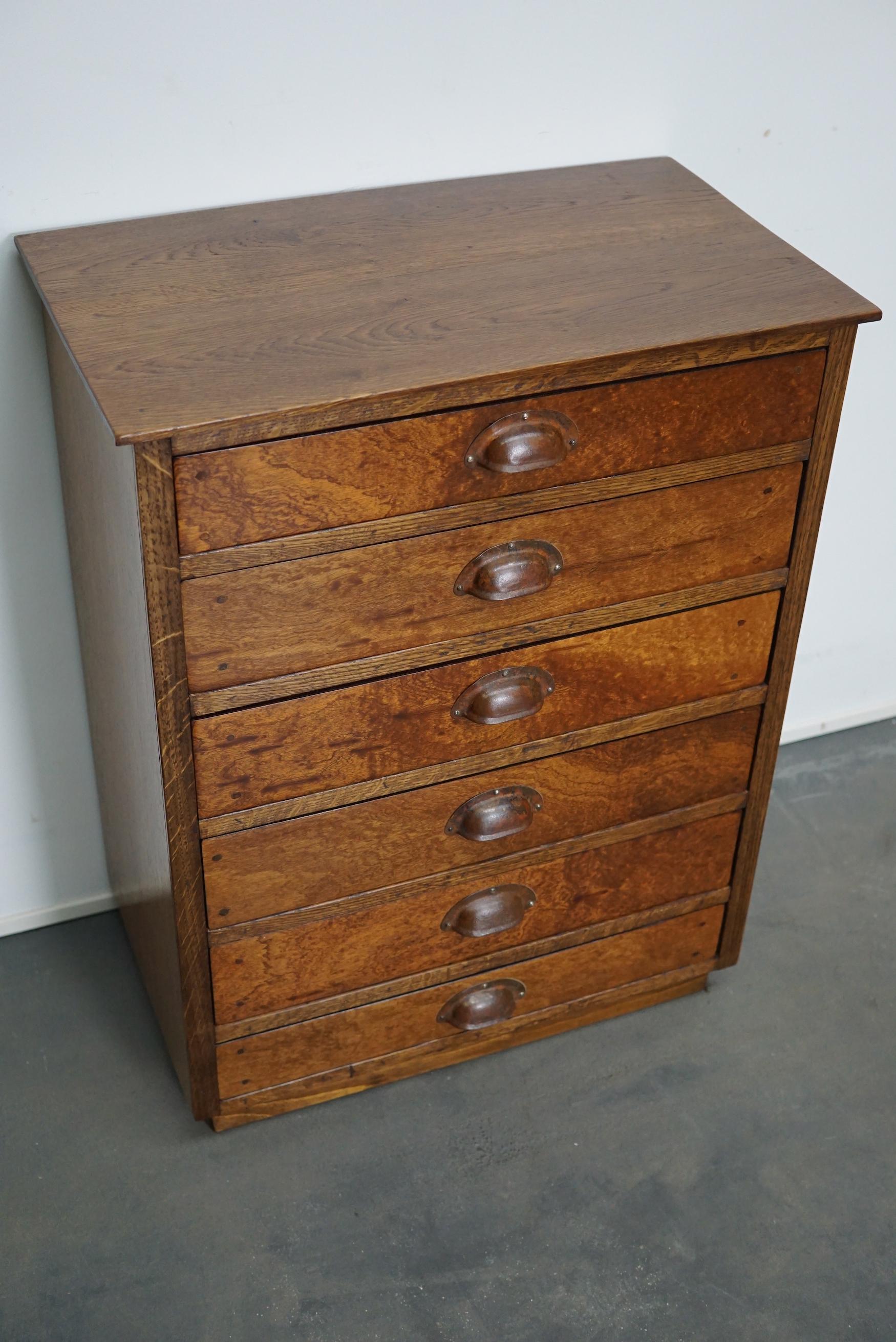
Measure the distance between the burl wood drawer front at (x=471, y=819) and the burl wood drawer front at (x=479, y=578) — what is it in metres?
0.23

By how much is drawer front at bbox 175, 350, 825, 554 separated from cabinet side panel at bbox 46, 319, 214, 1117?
3.8 inches

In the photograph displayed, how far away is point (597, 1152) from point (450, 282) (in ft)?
3.92

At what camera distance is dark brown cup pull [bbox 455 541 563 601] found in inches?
61.7

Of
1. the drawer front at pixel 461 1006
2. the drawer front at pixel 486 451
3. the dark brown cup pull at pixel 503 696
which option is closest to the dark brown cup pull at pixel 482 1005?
the drawer front at pixel 461 1006

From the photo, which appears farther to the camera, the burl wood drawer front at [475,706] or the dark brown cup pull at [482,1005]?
the dark brown cup pull at [482,1005]

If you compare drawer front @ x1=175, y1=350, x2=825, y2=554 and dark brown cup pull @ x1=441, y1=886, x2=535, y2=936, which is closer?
drawer front @ x1=175, y1=350, x2=825, y2=554

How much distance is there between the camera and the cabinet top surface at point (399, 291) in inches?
55.1

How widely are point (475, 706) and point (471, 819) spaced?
175 mm

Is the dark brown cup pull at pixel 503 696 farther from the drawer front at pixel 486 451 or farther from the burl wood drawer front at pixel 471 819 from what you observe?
the drawer front at pixel 486 451

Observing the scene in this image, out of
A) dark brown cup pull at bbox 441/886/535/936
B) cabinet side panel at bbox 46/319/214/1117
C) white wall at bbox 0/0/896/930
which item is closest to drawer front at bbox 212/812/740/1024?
dark brown cup pull at bbox 441/886/535/936

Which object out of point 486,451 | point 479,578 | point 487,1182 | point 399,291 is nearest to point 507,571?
point 479,578

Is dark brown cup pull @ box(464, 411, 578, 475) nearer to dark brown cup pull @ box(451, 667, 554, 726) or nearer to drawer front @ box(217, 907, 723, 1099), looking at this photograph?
dark brown cup pull @ box(451, 667, 554, 726)

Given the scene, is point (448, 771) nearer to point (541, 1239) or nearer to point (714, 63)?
point (541, 1239)

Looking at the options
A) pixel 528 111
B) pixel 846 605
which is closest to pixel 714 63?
pixel 528 111
